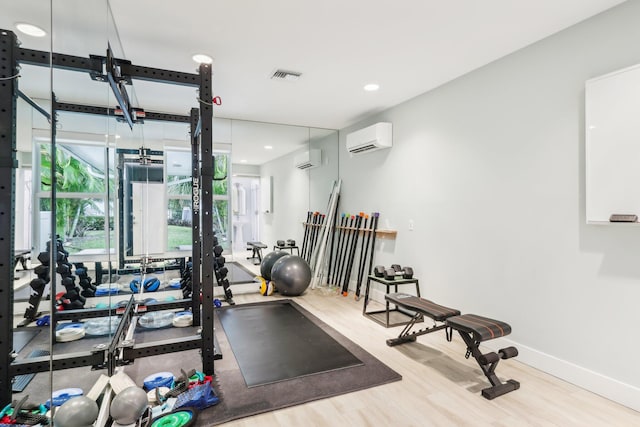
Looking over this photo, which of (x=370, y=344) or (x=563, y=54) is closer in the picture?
(x=563, y=54)

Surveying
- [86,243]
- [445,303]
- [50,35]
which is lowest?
[445,303]

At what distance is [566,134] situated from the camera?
8.05 ft

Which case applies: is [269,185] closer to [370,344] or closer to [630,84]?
[370,344]

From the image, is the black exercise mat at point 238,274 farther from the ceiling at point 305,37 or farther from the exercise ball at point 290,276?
the ceiling at point 305,37

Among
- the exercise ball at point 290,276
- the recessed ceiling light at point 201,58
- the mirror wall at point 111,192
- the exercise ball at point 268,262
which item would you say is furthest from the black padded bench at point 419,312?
the recessed ceiling light at point 201,58

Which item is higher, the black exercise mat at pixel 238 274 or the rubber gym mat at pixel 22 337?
the rubber gym mat at pixel 22 337

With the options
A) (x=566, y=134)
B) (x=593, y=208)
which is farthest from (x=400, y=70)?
(x=593, y=208)

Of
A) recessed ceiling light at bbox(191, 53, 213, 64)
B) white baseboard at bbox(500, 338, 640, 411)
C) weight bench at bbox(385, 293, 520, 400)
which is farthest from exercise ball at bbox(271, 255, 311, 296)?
recessed ceiling light at bbox(191, 53, 213, 64)

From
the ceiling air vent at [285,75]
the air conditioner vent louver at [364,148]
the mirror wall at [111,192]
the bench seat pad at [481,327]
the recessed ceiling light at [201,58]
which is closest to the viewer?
the mirror wall at [111,192]

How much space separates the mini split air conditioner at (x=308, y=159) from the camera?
5.49 meters

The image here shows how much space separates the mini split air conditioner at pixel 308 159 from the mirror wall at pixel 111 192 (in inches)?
1.0

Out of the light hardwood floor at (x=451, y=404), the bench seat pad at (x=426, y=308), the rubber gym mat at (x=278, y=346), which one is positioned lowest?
the light hardwood floor at (x=451, y=404)

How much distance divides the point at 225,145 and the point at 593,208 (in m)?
4.29

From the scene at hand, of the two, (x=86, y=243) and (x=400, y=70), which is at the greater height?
(x=400, y=70)
